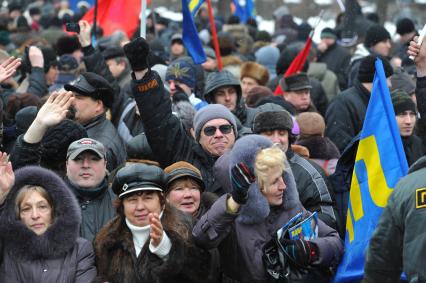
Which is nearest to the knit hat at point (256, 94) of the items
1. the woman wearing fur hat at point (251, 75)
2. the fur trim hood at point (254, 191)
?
the woman wearing fur hat at point (251, 75)

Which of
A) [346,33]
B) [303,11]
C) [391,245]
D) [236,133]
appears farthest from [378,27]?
[303,11]

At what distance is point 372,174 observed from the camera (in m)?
6.49

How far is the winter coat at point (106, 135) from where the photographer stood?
8.80 m

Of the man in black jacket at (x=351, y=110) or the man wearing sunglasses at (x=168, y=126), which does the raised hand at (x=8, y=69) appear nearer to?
the man wearing sunglasses at (x=168, y=126)

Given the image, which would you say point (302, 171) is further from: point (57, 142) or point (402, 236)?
point (402, 236)

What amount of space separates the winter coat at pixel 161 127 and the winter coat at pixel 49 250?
150cm

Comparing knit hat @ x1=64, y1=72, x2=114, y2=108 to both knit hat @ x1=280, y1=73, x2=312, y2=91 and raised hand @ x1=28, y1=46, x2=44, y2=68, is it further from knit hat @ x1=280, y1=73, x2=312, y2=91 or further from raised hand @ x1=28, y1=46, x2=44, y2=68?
raised hand @ x1=28, y1=46, x2=44, y2=68

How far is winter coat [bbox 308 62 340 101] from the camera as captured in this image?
1402 centimetres

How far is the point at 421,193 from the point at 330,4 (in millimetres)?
30310

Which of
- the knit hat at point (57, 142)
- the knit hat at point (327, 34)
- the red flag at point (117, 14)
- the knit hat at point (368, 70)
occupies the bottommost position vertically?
the knit hat at point (327, 34)

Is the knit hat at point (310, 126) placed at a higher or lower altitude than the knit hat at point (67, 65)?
lower

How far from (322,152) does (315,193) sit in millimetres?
1671

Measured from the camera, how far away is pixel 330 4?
116 ft

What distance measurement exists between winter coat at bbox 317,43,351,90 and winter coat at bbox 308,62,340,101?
3.32 feet
